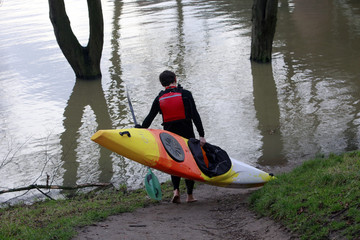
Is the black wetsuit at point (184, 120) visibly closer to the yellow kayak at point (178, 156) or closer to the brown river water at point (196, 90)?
the yellow kayak at point (178, 156)

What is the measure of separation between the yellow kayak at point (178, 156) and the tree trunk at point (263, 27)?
8041mm

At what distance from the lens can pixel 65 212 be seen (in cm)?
591

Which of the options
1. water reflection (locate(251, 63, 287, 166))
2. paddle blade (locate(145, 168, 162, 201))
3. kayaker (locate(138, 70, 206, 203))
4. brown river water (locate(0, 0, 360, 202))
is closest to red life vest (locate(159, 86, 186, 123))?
kayaker (locate(138, 70, 206, 203))

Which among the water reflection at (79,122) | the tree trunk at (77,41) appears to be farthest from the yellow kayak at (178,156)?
the tree trunk at (77,41)

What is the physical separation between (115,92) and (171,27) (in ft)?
28.9

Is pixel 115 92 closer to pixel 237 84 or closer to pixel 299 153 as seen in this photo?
pixel 237 84

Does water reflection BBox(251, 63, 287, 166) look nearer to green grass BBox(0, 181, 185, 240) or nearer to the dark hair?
green grass BBox(0, 181, 185, 240)

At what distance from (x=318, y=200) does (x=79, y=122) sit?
731 centimetres

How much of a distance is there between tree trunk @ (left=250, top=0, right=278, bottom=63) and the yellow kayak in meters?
8.04

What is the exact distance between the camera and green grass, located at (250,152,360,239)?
4352 mm

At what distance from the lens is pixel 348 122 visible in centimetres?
945

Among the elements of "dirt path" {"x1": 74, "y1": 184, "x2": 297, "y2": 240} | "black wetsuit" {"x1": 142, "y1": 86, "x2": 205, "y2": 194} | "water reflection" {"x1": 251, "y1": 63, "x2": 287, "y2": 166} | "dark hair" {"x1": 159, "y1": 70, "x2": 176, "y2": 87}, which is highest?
"dark hair" {"x1": 159, "y1": 70, "x2": 176, "y2": 87}

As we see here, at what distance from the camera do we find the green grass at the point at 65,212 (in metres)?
4.92

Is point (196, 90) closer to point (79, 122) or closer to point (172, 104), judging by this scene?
point (79, 122)
